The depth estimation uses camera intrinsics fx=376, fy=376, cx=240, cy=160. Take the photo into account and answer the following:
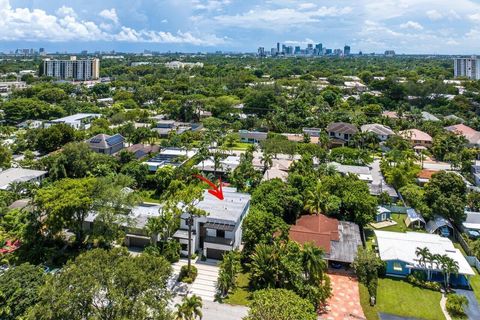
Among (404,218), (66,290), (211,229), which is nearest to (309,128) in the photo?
(404,218)

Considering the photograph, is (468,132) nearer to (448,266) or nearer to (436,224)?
(436,224)

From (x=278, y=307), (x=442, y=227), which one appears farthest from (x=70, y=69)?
(x=278, y=307)

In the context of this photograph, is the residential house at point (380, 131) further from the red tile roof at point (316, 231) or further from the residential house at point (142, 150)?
the residential house at point (142, 150)

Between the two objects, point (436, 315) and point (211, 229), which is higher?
point (211, 229)

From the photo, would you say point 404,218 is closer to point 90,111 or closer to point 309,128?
point 309,128

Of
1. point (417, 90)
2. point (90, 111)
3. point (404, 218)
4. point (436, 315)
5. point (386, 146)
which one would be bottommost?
point (436, 315)

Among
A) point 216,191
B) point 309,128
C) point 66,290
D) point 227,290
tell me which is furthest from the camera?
point 309,128

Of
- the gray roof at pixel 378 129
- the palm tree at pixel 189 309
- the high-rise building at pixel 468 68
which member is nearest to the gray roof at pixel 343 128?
the gray roof at pixel 378 129
